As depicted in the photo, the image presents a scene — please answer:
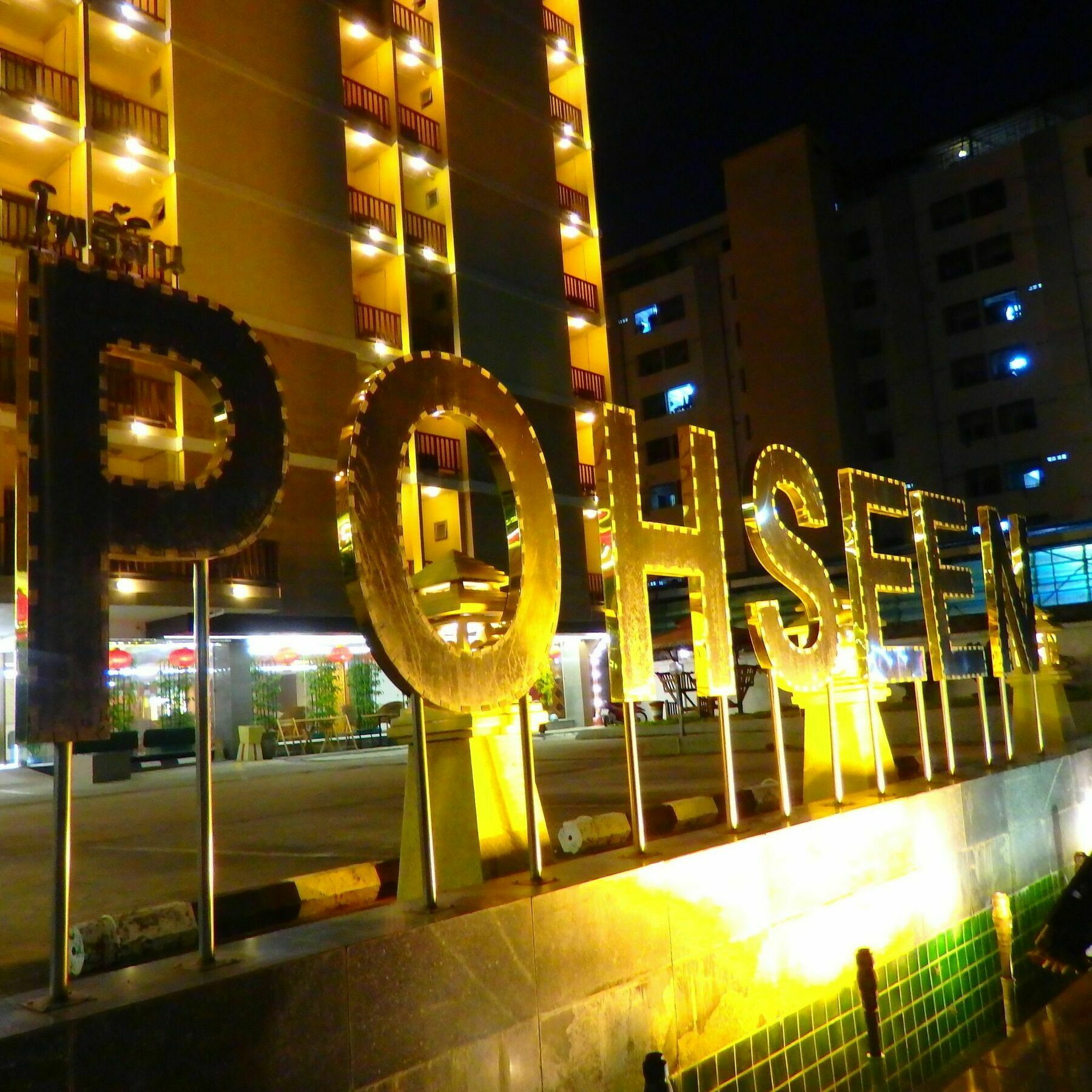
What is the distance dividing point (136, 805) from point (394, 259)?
748 inches

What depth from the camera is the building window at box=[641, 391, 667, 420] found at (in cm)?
5981

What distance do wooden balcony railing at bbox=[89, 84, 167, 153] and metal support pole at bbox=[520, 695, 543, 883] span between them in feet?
71.2

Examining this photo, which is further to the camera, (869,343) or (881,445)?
(869,343)

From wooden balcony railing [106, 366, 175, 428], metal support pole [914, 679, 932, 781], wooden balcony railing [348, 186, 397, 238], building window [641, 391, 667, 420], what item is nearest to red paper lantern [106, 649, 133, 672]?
wooden balcony railing [106, 366, 175, 428]

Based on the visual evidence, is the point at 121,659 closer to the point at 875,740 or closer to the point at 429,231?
the point at 429,231

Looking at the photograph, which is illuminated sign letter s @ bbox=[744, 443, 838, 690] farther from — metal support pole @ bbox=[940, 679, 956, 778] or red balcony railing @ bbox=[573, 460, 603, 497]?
red balcony railing @ bbox=[573, 460, 603, 497]

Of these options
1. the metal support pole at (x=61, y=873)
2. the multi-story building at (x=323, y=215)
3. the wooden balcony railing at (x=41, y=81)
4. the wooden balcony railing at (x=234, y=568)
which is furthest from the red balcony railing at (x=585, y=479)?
the metal support pole at (x=61, y=873)

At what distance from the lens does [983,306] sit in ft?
160

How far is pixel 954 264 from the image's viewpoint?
162ft

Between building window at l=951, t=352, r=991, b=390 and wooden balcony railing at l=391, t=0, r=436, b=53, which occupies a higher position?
wooden balcony railing at l=391, t=0, r=436, b=53

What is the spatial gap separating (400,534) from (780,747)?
304cm

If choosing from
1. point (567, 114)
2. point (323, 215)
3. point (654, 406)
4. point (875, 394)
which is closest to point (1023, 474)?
point (875, 394)

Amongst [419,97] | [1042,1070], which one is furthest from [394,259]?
[1042,1070]

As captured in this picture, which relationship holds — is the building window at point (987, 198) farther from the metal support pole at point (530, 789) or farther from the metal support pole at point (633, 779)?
the metal support pole at point (530, 789)
